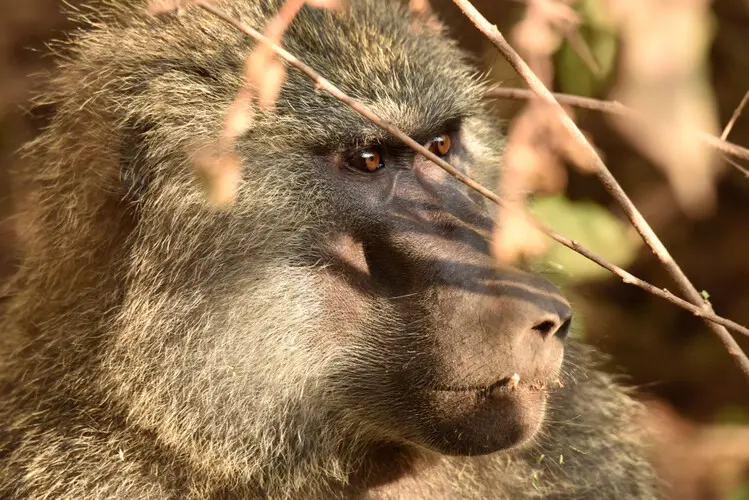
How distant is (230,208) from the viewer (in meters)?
2.45

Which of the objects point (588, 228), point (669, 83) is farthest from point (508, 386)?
point (588, 228)

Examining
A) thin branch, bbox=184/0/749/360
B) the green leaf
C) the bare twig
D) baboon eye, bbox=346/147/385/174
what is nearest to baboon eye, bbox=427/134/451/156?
baboon eye, bbox=346/147/385/174

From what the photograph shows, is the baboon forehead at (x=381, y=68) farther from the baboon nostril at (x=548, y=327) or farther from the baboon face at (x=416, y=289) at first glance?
the baboon nostril at (x=548, y=327)

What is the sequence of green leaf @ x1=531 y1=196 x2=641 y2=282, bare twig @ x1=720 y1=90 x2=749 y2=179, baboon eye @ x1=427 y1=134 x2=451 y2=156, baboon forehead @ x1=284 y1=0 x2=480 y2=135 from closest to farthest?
bare twig @ x1=720 y1=90 x2=749 y2=179 < baboon forehead @ x1=284 y1=0 x2=480 y2=135 < baboon eye @ x1=427 y1=134 x2=451 y2=156 < green leaf @ x1=531 y1=196 x2=641 y2=282

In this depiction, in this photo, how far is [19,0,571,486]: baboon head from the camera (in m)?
2.32

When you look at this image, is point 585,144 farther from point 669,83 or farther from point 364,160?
point 669,83

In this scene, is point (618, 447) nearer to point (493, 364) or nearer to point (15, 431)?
point (493, 364)

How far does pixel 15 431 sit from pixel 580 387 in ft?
5.59

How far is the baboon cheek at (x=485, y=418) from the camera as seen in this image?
2207 mm

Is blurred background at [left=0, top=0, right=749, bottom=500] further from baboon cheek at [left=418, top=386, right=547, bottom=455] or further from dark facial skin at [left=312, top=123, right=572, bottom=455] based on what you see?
baboon cheek at [left=418, top=386, right=547, bottom=455]

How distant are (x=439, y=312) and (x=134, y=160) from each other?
0.92 m

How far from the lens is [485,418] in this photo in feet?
7.32

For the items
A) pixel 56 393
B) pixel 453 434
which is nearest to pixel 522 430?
pixel 453 434

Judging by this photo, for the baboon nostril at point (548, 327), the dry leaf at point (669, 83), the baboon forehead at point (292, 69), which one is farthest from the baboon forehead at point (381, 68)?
the dry leaf at point (669, 83)
